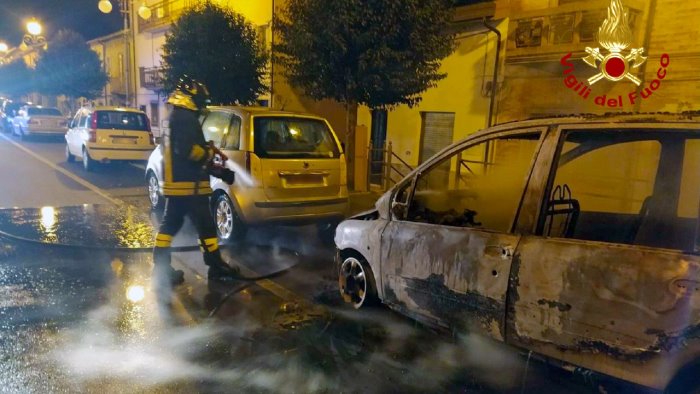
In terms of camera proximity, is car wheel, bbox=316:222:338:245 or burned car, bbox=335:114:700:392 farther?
car wheel, bbox=316:222:338:245

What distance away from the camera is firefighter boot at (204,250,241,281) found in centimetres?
544

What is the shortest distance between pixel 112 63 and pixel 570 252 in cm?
3707

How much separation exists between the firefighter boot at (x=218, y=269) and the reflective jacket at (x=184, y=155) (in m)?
0.72

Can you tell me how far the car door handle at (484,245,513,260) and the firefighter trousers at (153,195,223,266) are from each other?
10.5 feet

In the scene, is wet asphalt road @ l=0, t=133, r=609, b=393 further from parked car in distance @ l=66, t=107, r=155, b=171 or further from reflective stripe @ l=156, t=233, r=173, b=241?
parked car in distance @ l=66, t=107, r=155, b=171

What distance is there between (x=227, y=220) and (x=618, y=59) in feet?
24.8

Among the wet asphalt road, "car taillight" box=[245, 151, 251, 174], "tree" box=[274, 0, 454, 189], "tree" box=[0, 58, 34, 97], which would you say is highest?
"tree" box=[0, 58, 34, 97]

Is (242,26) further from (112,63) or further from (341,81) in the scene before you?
(112,63)

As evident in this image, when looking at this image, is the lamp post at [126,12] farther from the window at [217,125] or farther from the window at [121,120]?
the window at [217,125]

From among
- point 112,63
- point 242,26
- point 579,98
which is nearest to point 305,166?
point 579,98

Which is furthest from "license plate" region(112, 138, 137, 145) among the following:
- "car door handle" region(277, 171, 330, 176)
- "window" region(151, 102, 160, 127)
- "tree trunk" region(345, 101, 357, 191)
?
"window" region(151, 102, 160, 127)

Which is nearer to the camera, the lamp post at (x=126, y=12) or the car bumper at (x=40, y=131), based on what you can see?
the lamp post at (x=126, y=12)

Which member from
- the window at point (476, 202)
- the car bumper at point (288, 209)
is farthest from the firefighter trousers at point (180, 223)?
the window at point (476, 202)

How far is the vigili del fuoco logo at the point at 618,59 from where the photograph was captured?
8818 mm
